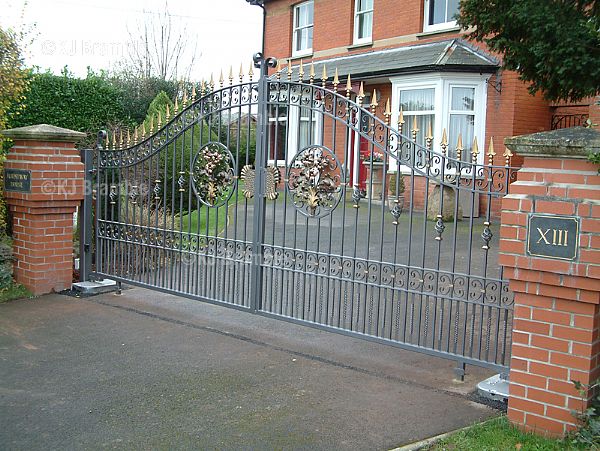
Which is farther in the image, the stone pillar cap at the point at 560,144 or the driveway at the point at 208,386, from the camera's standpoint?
the driveway at the point at 208,386

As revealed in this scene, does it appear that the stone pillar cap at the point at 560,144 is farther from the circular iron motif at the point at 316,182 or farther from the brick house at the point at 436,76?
the brick house at the point at 436,76

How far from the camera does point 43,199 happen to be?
7.38 meters

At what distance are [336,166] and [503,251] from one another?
81.0 inches

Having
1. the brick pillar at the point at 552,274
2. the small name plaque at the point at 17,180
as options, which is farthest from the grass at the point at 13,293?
the brick pillar at the point at 552,274

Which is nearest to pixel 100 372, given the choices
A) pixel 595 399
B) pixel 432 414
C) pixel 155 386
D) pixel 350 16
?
pixel 155 386

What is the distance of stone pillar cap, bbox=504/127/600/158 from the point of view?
3707 mm

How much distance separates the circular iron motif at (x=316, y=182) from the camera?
225 inches

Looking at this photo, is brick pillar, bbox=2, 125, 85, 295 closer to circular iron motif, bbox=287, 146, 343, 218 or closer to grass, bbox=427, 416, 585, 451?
Answer: circular iron motif, bbox=287, 146, 343, 218

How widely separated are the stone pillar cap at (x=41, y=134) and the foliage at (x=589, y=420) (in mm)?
5906

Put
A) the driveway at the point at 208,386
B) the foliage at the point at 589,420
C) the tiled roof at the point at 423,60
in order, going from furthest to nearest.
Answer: the tiled roof at the point at 423,60, the driveway at the point at 208,386, the foliage at the point at 589,420

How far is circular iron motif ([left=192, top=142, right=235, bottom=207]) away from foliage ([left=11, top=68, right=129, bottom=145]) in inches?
299

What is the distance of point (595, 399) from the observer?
→ 383cm

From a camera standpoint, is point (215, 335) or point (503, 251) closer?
point (503, 251)

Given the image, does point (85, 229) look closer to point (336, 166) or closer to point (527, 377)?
point (336, 166)
